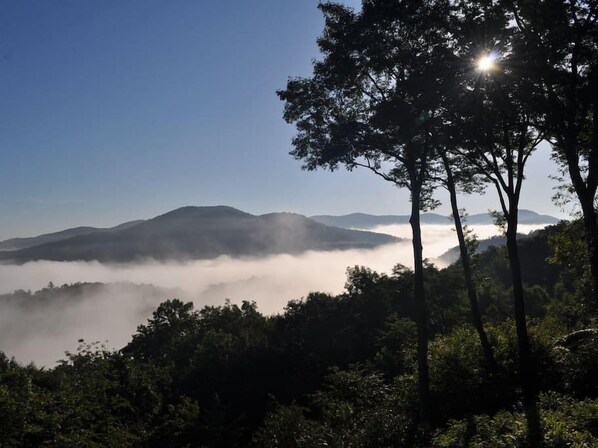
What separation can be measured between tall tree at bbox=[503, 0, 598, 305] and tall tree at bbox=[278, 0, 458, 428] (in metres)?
2.36

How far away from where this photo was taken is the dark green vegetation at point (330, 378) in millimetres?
10758

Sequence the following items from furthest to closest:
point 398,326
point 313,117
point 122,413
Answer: point 398,326 < point 122,413 < point 313,117

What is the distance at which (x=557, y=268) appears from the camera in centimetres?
9525

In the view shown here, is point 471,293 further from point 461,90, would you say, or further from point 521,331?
point 461,90

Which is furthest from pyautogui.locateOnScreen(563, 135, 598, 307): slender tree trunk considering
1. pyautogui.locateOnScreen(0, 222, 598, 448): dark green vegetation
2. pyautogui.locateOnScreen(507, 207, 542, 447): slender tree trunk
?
pyautogui.locateOnScreen(0, 222, 598, 448): dark green vegetation

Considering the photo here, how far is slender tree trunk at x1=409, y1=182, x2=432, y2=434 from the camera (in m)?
12.5

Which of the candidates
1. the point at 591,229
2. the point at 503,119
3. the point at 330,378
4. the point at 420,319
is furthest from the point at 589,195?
the point at 330,378

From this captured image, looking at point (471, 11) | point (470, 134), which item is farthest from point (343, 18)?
point (470, 134)

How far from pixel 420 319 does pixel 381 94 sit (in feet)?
24.2

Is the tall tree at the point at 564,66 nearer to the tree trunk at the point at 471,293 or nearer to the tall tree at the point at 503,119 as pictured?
the tall tree at the point at 503,119

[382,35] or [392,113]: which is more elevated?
[382,35]

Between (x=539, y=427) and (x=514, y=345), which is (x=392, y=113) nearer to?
(x=539, y=427)

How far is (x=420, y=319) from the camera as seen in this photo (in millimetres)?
13148

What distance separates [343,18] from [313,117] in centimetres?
316
